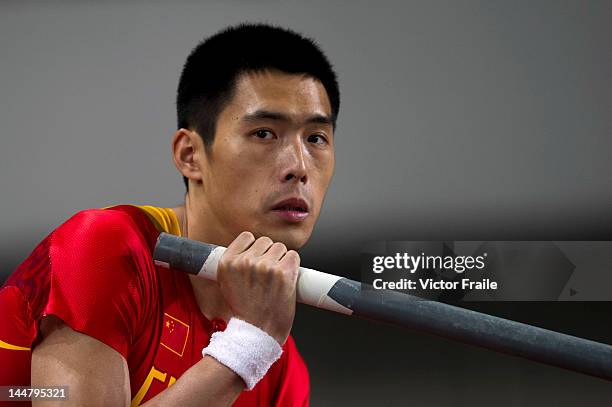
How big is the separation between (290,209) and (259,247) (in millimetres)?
228

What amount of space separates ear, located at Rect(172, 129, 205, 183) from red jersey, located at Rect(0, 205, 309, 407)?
12 cm

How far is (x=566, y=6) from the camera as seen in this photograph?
291 centimetres

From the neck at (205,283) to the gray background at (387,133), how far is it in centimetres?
110

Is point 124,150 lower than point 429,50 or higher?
lower

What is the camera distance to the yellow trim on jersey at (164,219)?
1699mm

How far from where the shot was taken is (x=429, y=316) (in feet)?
4.62

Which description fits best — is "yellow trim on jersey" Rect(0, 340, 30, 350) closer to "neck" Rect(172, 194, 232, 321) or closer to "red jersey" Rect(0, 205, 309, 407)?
"red jersey" Rect(0, 205, 309, 407)

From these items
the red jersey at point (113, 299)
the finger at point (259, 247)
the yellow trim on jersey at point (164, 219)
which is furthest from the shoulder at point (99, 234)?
the finger at point (259, 247)

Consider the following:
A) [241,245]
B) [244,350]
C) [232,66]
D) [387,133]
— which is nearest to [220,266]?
[241,245]

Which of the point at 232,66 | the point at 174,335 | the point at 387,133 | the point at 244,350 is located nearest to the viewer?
the point at 244,350

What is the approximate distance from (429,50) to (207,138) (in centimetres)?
143

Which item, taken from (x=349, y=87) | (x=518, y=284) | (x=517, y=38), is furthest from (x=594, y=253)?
(x=349, y=87)

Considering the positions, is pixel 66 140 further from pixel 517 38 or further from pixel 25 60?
pixel 517 38

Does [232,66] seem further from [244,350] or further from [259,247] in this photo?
[244,350]
